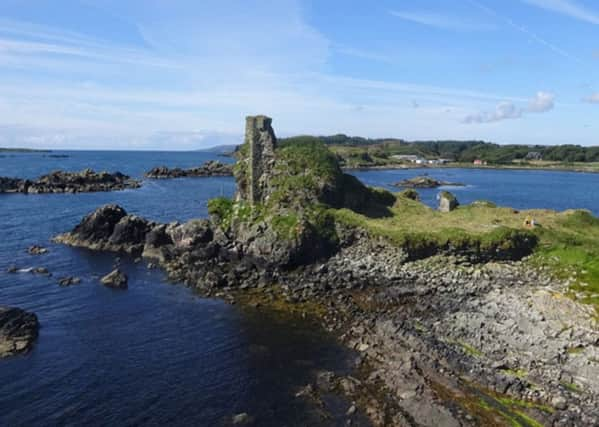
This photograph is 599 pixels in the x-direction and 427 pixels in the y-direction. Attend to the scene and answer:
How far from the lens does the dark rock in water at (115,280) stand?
42.6 meters

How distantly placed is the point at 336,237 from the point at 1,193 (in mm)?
89146

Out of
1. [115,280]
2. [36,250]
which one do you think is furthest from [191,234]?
[36,250]

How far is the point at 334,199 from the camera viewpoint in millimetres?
55000

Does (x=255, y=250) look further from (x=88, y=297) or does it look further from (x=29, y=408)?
(x=29, y=408)

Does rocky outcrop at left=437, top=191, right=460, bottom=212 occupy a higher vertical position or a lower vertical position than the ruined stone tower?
lower

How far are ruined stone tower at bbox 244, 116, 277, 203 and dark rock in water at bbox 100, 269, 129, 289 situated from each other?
1808 cm

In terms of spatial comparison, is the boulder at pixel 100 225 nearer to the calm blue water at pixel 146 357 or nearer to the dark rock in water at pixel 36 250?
the dark rock in water at pixel 36 250

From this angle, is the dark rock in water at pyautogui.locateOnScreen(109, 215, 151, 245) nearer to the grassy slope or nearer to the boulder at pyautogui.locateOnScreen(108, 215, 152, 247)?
the boulder at pyautogui.locateOnScreen(108, 215, 152, 247)

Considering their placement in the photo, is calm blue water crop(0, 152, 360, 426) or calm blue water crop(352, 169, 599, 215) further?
calm blue water crop(352, 169, 599, 215)

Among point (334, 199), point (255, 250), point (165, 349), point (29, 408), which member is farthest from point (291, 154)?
point (29, 408)

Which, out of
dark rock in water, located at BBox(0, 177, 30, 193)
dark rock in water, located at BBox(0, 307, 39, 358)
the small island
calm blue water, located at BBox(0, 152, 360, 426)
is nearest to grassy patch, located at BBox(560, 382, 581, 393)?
the small island

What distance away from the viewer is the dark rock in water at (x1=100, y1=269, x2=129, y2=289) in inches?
1677

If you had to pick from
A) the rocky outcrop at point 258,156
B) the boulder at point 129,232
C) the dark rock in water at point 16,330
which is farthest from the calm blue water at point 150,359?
the rocky outcrop at point 258,156

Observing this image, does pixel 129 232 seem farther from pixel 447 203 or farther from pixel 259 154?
pixel 447 203
